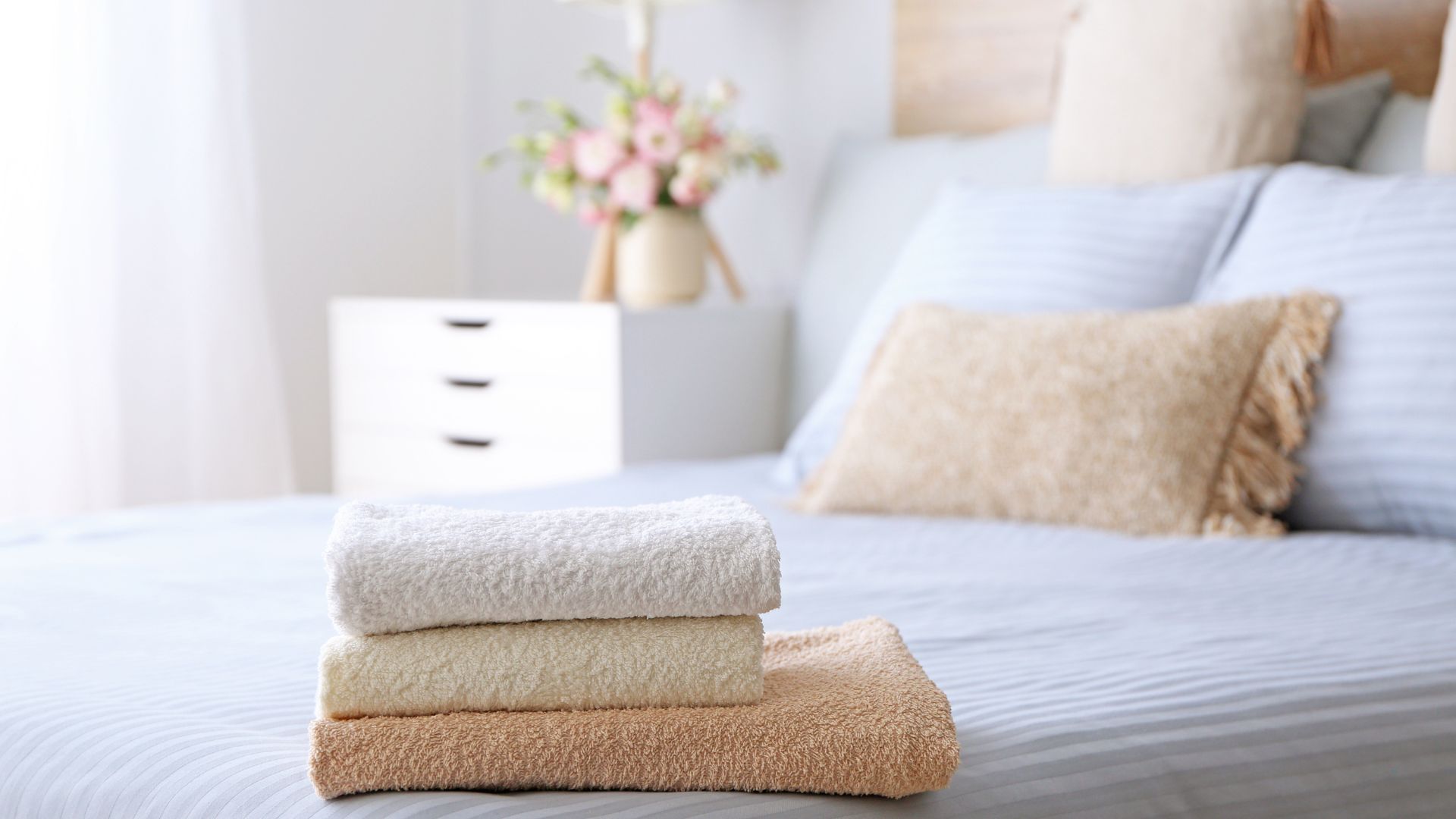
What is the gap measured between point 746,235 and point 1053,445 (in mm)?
1573

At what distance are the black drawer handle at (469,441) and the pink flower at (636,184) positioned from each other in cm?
48

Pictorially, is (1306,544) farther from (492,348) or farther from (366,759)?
(492,348)

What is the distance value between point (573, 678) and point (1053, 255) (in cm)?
117

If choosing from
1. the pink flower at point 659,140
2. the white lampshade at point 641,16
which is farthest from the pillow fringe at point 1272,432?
the white lampshade at point 641,16

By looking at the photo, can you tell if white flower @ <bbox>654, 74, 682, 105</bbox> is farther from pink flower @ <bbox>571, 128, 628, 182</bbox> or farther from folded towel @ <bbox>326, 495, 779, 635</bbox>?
folded towel @ <bbox>326, 495, 779, 635</bbox>

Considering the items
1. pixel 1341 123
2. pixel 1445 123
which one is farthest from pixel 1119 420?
pixel 1341 123

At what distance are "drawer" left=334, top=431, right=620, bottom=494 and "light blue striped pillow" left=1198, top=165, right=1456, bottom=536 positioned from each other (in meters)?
1.18

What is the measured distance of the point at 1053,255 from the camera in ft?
5.81

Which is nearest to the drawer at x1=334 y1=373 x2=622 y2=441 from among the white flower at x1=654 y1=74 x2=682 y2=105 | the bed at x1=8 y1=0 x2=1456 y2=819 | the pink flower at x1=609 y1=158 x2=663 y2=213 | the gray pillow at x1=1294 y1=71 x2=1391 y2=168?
the pink flower at x1=609 y1=158 x2=663 y2=213

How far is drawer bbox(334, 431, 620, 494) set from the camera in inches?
98.4

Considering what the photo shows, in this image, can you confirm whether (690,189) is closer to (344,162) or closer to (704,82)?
(704,82)

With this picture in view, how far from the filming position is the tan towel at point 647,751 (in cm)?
72

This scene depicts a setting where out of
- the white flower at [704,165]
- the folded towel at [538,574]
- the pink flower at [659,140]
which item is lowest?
the folded towel at [538,574]

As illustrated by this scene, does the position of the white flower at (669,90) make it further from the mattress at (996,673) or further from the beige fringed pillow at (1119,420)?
the mattress at (996,673)
